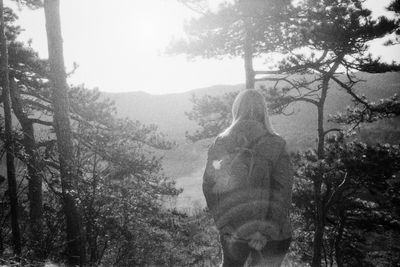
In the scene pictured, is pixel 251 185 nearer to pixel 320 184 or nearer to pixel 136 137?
pixel 136 137

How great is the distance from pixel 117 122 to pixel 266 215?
8454 mm

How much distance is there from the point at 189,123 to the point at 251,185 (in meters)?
76.4

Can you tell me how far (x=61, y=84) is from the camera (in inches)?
298

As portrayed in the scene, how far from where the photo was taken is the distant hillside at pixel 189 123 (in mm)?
55747

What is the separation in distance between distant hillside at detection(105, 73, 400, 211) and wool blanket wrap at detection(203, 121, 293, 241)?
40.3 m

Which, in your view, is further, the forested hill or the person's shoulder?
the forested hill

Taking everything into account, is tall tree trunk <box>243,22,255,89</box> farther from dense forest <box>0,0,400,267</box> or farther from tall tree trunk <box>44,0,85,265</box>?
tall tree trunk <box>44,0,85,265</box>

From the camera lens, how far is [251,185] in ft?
8.63

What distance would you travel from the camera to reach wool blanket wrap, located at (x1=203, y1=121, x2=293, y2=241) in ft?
8.43

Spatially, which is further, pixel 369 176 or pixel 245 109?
pixel 369 176


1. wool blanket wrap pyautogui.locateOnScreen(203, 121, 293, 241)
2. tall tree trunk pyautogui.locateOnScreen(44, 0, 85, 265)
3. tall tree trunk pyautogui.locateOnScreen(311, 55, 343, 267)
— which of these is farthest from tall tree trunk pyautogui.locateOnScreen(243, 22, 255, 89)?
wool blanket wrap pyautogui.locateOnScreen(203, 121, 293, 241)

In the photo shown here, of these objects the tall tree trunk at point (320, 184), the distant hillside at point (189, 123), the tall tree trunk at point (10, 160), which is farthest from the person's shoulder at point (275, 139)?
the distant hillside at point (189, 123)

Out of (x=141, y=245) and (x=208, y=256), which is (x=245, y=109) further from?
(x=208, y=256)

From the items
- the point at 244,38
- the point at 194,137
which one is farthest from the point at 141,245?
the point at 244,38
